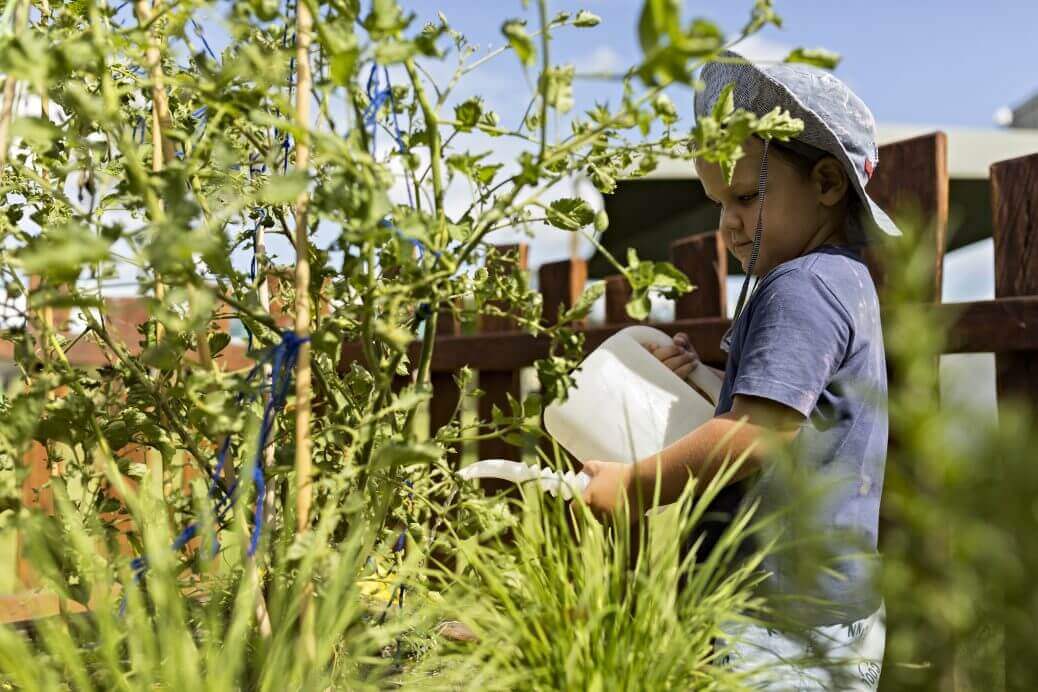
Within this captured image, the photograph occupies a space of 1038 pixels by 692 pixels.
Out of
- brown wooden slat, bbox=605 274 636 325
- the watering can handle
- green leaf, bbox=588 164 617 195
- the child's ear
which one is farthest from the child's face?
brown wooden slat, bbox=605 274 636 325

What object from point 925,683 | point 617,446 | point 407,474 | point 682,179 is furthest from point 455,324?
point 925,683

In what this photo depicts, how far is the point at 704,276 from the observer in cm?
266

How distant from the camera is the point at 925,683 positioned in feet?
1.57

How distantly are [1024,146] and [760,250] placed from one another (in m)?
4.58

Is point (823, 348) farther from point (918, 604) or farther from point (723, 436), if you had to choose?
point (918, 604)

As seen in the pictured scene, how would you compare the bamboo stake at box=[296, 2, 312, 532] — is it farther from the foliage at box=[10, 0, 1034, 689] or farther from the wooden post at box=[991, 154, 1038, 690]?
the wooden post at box=[991, 154, 1038, 690]

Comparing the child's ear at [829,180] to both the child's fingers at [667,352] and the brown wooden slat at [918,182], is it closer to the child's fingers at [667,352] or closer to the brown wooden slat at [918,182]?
the child's fingers at [667,352]

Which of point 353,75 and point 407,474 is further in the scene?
point 407,474

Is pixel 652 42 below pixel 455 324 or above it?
above

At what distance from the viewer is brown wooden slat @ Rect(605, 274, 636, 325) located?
2855mm

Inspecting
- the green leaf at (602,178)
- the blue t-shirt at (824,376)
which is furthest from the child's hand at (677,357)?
the green leaf at (602,178)

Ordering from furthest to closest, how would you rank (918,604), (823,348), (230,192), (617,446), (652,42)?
(617,446), (823,348), (230,192), (652,42), (918,604)

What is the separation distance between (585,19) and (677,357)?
782 millimetres

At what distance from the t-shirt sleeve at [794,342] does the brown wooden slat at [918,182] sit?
2.65 ft
